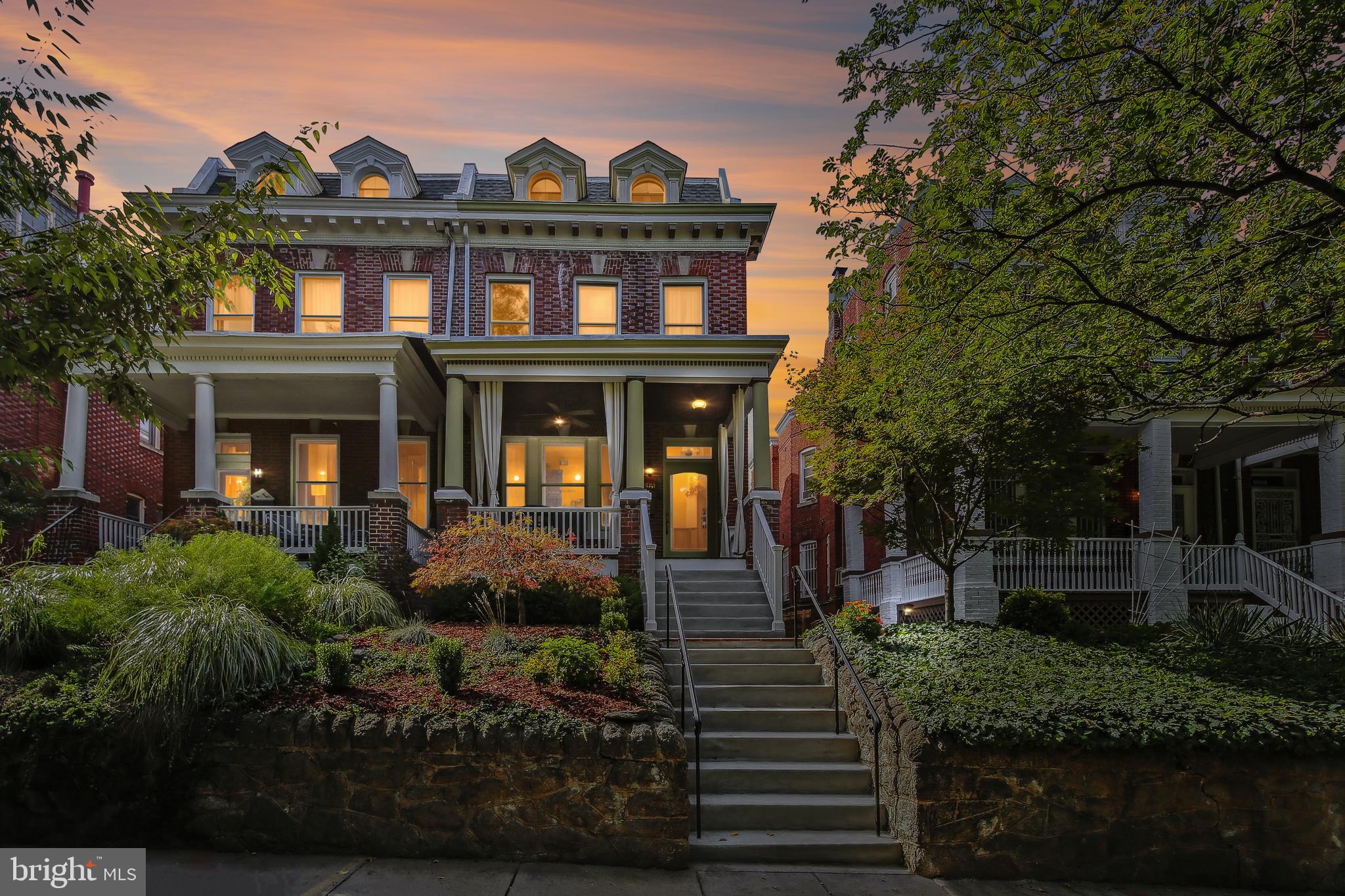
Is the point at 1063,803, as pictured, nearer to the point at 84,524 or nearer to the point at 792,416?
the point at 84,524

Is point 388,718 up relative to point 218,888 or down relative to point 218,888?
up

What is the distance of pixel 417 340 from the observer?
16922 millimetres

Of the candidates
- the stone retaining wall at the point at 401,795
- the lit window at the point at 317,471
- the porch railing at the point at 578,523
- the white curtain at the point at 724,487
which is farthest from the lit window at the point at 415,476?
the stone retaining wall at the point at 401,795

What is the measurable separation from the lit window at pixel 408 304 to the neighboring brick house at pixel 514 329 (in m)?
0.04

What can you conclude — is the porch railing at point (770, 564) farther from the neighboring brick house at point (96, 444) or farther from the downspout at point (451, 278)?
the neighboring brick house at point (96, 444)

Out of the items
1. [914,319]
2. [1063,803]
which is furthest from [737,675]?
[914,319]

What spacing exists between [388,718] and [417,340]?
11.0 m

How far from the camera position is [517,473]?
19000 millimetres

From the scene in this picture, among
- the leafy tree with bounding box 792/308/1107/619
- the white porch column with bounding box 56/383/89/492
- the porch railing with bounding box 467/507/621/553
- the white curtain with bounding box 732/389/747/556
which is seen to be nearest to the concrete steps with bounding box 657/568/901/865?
the leafy tree with bounding box 792/308/1107/619

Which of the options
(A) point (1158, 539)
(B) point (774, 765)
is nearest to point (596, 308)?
(A) point (1158, 539)

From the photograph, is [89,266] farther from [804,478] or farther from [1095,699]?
[804,478]

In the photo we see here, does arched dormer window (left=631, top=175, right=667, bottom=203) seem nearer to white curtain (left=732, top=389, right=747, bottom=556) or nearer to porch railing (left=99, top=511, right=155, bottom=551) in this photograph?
white curtain (left=732, top=389, right=747, bottom=556)

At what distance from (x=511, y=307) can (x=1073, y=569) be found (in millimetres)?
11611

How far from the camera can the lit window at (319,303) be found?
1780 cm
